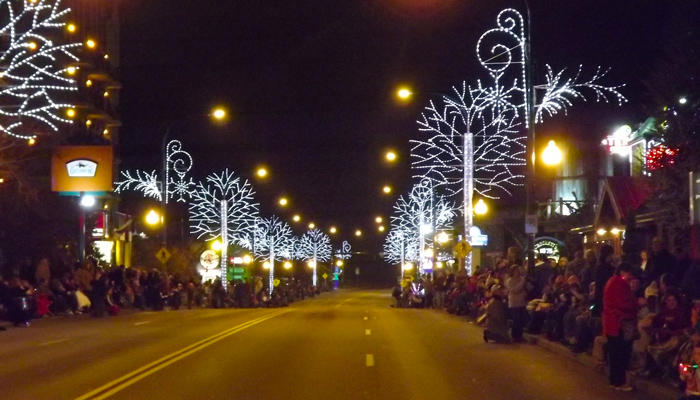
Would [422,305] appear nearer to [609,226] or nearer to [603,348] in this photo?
[609,226]

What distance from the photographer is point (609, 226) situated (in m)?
31.3

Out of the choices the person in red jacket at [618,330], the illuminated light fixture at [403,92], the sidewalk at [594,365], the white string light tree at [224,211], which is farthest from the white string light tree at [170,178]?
the person in red jacket at [618,330]

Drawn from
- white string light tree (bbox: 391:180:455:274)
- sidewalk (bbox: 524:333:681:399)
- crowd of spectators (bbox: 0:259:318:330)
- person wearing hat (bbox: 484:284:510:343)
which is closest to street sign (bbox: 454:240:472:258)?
white string light tree (bbox: 391:180:455:274)

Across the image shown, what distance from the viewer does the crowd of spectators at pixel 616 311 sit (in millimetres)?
13867

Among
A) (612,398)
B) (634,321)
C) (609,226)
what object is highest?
(609,226)

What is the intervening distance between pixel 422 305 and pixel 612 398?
3616cm

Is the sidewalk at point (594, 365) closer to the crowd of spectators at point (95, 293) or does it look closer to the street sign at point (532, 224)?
the street sign at point (532, 224)

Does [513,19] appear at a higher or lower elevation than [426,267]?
higher

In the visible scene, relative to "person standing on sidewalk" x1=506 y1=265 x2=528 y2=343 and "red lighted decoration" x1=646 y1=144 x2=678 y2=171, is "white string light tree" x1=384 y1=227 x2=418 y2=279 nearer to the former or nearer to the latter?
"person standing on sidewalk" x1=506 y1=265 x2=528 y2=343

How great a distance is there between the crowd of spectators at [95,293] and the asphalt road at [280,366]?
3261 mm

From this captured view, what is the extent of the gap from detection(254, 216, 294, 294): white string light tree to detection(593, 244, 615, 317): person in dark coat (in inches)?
2161

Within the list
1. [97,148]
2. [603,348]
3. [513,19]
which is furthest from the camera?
[97,148]

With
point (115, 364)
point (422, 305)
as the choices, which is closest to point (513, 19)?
point (115, 364)

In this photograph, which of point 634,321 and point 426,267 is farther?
point 426,267
